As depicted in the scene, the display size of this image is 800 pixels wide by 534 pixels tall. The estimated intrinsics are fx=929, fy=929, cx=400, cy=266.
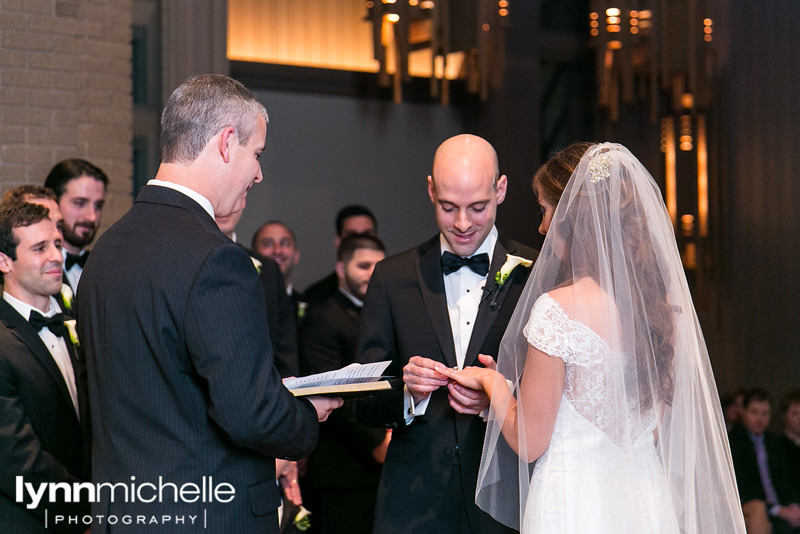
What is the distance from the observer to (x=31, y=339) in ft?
10.2

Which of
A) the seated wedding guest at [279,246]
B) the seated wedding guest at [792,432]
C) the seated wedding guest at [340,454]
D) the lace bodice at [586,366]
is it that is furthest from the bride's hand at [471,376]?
the seated wedding guest at [792,432]

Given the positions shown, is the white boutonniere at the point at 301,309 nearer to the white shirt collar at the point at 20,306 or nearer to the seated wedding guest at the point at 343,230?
the seated wedding guest at the point at 343,230

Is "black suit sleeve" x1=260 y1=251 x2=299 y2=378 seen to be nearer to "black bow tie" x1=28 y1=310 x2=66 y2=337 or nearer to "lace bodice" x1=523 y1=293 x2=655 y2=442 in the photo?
"black bow tie" x1=28 y1=310 x2=66 y2=337

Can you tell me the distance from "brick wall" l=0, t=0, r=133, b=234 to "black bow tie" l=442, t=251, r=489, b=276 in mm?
2952

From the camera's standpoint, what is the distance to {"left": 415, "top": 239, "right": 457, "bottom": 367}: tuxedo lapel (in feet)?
9.59

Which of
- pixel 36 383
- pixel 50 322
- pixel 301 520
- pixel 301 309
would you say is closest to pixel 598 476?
pixel 301 520

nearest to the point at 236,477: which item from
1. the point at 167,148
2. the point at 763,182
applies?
the point at 167,148

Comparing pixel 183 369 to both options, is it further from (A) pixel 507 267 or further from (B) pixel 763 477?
(B) pixel 763 477

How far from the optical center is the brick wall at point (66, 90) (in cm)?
501

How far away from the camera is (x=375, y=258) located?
4848mm

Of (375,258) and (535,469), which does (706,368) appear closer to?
(535,469)

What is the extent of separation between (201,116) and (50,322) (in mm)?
1378

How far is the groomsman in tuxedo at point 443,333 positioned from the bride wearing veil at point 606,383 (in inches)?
9.7

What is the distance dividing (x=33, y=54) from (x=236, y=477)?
3.71 m
